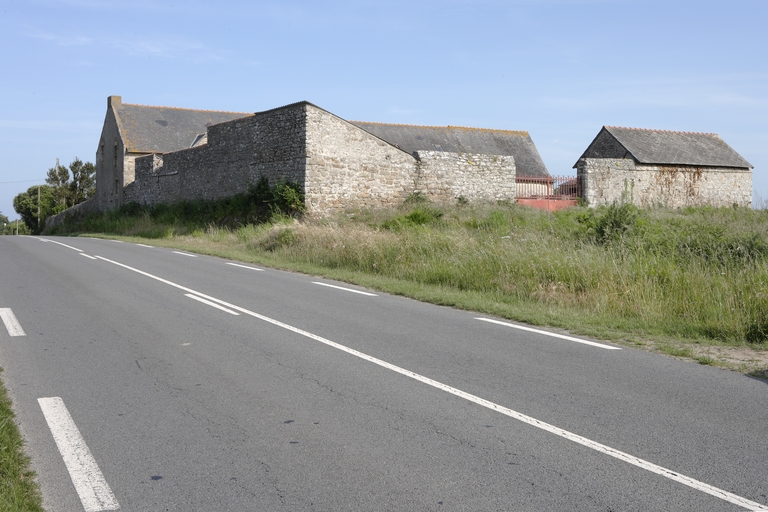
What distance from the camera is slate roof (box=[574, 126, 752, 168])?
1320 inches

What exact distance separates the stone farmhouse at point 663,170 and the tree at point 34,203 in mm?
58210

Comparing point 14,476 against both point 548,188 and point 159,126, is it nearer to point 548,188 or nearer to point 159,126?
point 548,188

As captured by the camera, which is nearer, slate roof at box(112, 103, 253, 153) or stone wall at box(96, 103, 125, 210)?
stone wall at box(96, 103, 125, 210)

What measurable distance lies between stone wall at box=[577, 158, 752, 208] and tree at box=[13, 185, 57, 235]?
194 feet

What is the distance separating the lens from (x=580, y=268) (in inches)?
469

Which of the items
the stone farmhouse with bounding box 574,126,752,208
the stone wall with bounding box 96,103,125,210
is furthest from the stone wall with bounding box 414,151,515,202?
the stone wall with bounding box 96,103,125,210

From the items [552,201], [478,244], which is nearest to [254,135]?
[552,201]

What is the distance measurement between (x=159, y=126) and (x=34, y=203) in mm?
37700

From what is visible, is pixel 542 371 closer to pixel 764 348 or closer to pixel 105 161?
pixel 764 348

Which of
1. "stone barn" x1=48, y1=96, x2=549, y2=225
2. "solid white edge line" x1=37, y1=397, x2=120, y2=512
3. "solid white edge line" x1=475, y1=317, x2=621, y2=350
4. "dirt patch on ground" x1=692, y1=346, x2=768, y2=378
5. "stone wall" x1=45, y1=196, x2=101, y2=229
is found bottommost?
"solid white edge line" x1=37, y1=397, x2=120, y2=512

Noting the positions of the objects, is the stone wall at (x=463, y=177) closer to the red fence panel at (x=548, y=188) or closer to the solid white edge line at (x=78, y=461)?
the red fence panel at (x=548, y=188)

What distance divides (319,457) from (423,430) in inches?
36.1

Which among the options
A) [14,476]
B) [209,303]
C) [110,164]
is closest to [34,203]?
[110,164]

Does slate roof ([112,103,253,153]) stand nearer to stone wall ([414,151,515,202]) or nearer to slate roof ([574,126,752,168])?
stone wall ([414,151,515,202])
